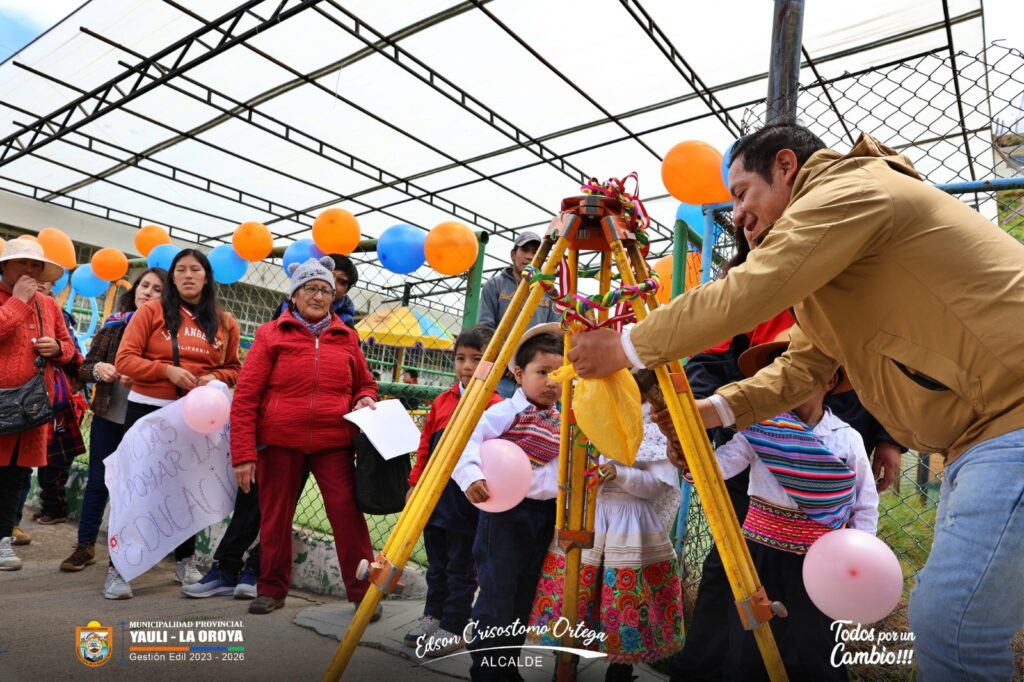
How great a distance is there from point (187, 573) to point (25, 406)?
1179 millimetres

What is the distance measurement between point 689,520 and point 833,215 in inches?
71.9

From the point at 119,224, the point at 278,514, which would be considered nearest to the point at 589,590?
the point at 278,514

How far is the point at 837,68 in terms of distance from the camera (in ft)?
25.9

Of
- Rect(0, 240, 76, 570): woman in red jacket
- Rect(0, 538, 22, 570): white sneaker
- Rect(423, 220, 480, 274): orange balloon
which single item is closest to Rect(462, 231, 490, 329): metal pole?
Rect(423, 220, 480, 274): orange balloon

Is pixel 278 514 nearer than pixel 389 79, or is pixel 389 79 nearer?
pixel 278 514

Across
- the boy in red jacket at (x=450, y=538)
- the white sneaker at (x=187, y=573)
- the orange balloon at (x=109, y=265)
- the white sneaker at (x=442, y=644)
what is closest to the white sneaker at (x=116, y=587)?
the white sneaker at (x=187, y=573)

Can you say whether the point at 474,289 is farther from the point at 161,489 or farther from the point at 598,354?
the point at 598,354

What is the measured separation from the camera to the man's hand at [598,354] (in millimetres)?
1505

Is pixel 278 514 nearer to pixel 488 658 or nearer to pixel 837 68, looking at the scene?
pixel 488 658

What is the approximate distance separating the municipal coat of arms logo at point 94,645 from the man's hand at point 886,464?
258 centimetres

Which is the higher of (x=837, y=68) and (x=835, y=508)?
(x=837, y=68)

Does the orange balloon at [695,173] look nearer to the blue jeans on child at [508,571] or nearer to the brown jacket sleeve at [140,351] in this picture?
the blue jeans on child at [508,571]

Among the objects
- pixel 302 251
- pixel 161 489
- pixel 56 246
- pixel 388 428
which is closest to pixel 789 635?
pixel 388 428

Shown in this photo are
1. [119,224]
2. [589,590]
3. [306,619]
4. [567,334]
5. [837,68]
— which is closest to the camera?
[567,334]
